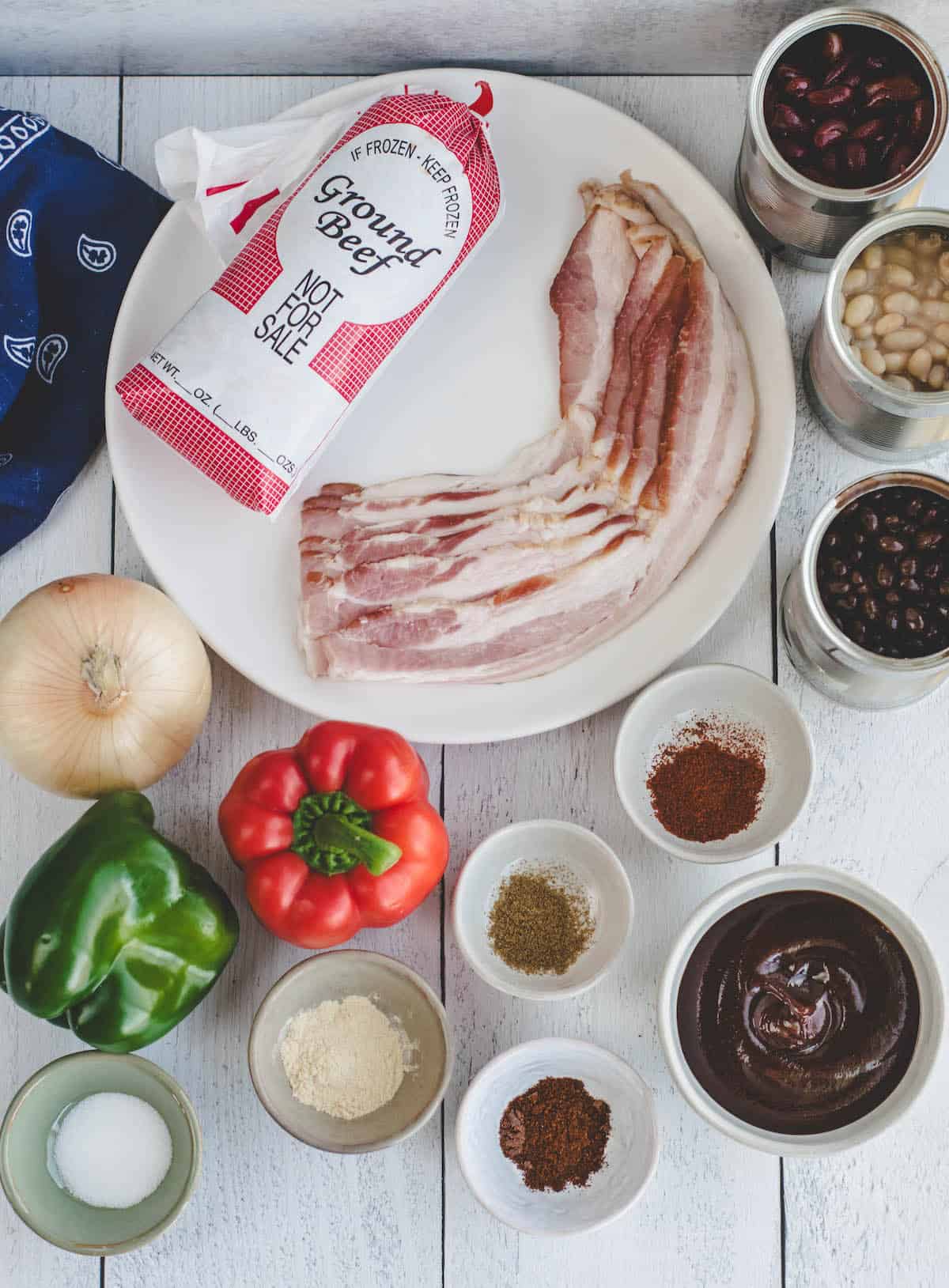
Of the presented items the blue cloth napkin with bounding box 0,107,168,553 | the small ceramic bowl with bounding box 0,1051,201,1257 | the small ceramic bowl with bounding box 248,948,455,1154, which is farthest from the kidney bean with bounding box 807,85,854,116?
the small ceramic bowl with bounding box 0,1051,201,1257

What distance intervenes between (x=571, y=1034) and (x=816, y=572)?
0.57m

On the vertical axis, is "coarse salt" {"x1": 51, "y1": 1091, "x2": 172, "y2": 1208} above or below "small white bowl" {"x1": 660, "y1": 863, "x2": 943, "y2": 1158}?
below

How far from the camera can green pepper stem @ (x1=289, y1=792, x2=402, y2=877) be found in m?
1.21

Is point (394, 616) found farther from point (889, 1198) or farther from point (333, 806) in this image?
point (889, 1198)

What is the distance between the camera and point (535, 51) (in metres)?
1.39

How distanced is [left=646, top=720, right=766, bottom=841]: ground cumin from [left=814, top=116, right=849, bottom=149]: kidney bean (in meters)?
0.61

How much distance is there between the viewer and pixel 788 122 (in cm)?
124

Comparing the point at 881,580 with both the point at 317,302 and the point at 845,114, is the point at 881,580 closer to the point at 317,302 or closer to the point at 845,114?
the point at 845,114

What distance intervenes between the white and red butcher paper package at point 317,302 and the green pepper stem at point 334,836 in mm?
309

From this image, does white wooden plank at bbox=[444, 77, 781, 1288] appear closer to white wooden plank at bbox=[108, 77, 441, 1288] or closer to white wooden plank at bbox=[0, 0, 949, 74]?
white wooden plank at bbox=[108, 77, 441, 1288]

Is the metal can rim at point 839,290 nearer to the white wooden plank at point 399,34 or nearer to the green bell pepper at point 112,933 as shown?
the white wooden plank at point 399,34

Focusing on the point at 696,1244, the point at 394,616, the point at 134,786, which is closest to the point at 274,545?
the point at 394,616

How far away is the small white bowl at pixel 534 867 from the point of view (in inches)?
50.8

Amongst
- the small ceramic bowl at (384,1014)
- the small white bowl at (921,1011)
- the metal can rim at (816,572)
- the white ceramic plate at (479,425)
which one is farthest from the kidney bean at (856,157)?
the small ceramic bowl at (384,1014)
